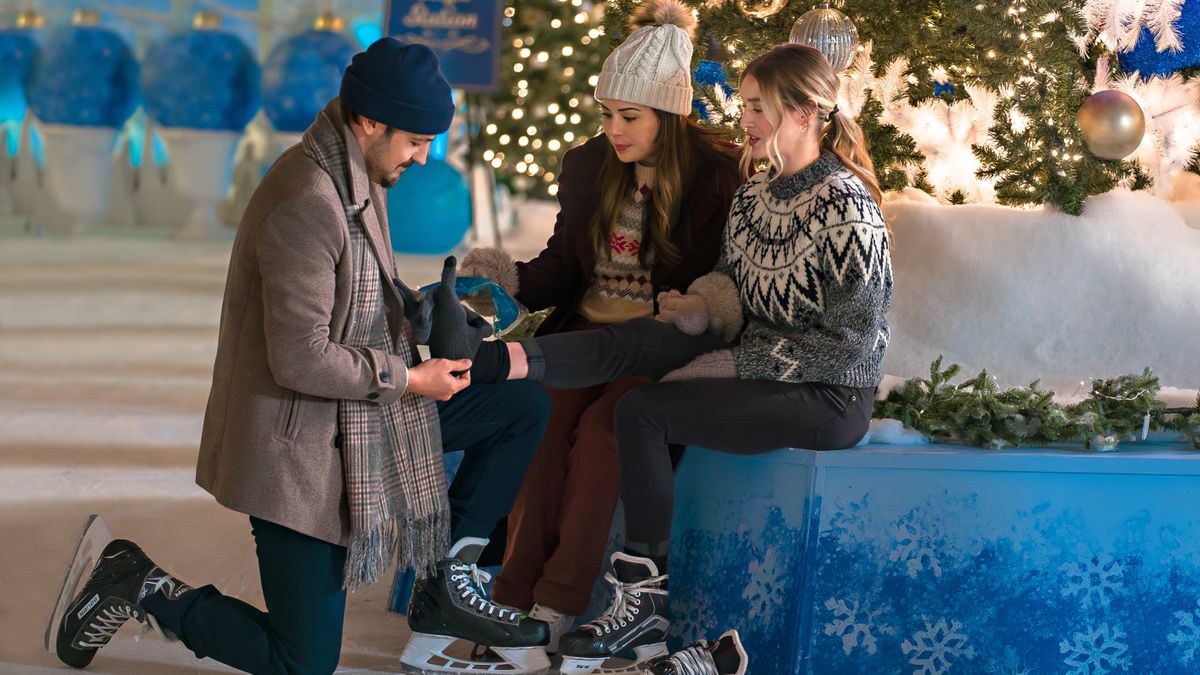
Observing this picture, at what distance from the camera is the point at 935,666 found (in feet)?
7.61

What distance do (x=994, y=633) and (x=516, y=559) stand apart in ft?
2.91

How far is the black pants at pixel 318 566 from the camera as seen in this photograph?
2160 millimetres

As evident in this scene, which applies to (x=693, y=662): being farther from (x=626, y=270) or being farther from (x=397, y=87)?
(x=397, y=87)

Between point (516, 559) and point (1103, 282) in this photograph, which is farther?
point (1103, 282)

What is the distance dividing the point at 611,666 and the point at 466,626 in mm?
270

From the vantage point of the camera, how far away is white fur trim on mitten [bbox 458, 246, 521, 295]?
9.30ft

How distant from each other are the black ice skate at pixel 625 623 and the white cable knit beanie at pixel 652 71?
0.91 metres

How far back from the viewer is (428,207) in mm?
7371

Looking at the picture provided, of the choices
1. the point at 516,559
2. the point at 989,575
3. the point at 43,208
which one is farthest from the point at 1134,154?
the point at 43,208

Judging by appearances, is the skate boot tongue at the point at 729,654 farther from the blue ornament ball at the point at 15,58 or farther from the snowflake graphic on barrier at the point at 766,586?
the blue ornament ball at the point at 15,58

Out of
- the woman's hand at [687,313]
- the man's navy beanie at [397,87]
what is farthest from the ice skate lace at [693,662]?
the man's navy beanie at [397,87]

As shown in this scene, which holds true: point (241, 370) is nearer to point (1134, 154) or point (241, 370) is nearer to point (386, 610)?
point (386, 610)

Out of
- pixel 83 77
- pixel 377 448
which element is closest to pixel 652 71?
pixel 377 448

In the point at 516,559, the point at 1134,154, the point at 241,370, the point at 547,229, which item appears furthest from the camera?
the point at 547,229
